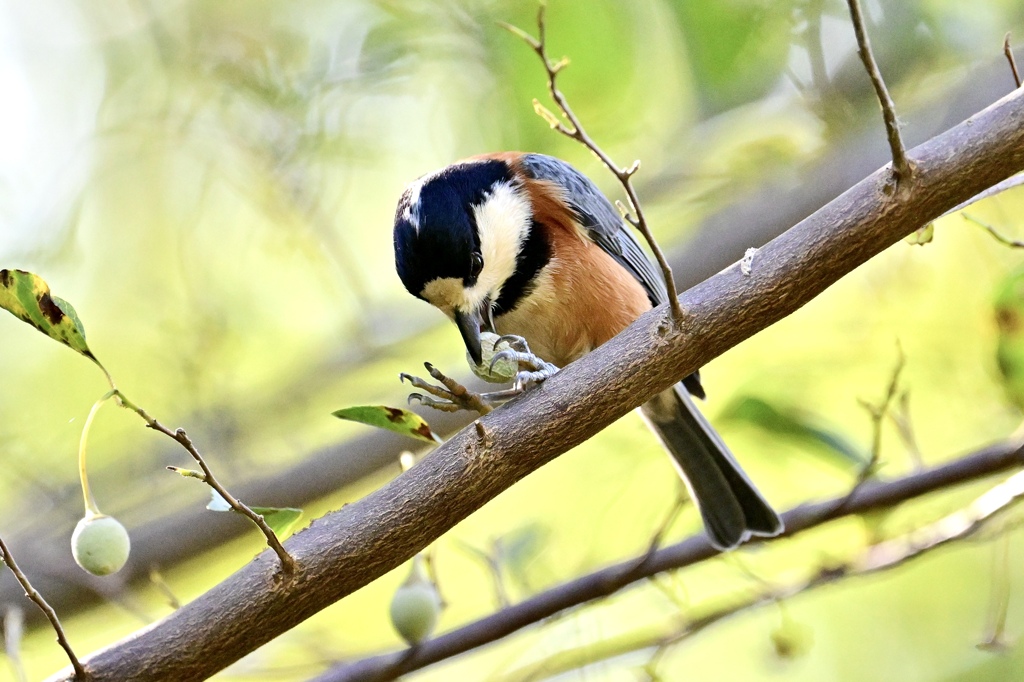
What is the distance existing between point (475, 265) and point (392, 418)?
3.69 feet

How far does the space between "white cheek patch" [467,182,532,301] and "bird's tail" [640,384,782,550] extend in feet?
2.78

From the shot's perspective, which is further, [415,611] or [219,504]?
[415,611]

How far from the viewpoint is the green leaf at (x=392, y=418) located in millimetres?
2281

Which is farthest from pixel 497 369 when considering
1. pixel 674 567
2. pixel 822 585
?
pixel 822 585

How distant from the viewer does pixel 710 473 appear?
3822mm

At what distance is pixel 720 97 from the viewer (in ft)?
15.4

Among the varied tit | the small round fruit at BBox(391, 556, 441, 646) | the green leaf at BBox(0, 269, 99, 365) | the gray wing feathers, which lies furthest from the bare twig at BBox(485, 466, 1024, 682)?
the green leaf at BBox(0, 269, 99, 365)

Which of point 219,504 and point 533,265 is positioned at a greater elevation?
point 533,265

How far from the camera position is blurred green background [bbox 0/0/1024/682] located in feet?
14.0

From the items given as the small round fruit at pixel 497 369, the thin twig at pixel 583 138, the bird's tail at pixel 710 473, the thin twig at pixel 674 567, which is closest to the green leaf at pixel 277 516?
the small round fruit at pixel 497 369

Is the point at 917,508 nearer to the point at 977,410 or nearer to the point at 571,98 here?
the point at 977,410

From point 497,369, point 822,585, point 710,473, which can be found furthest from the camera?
point 710,473

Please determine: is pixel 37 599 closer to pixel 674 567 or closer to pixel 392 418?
pixel 392 418

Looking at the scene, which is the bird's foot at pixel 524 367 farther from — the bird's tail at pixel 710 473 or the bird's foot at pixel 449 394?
the bird's tail at pixel 710 473
